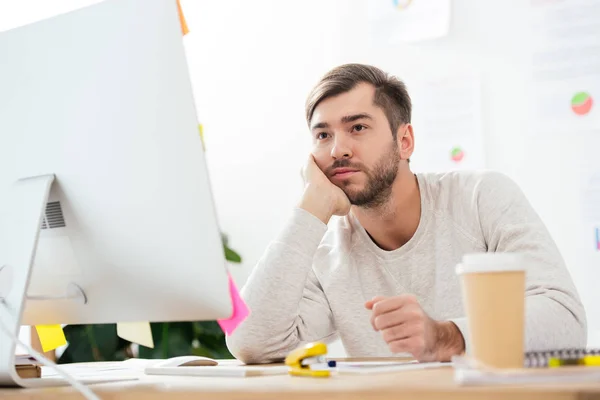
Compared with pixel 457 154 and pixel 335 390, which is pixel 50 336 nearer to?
pixel 335 390

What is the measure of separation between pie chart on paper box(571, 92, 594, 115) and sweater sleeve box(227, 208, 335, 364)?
997 mm

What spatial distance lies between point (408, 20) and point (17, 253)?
5.14 ft

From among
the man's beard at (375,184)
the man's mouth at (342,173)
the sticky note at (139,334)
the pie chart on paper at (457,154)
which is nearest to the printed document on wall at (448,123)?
the pie chart on paper at (457,154)

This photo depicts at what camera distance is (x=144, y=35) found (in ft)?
2.58

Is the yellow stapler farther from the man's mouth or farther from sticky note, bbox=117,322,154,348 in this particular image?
the man's mouth

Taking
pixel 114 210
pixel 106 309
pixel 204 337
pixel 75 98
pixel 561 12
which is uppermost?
pixel 561 12

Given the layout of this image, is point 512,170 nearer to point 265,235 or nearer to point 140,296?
point 265,235

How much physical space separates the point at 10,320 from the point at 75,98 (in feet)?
0.91

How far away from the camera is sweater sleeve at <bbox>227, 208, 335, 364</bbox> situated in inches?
46.7

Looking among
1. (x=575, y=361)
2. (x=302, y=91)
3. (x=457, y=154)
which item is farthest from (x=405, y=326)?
(x=302, y=91)

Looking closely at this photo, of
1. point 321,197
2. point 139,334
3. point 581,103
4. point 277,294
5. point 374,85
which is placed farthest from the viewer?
point 581,103

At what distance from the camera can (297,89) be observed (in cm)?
232

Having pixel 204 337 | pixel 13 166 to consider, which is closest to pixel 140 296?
pixel 13 166

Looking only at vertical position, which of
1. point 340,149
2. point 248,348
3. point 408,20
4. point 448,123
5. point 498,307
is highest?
point 408,20
